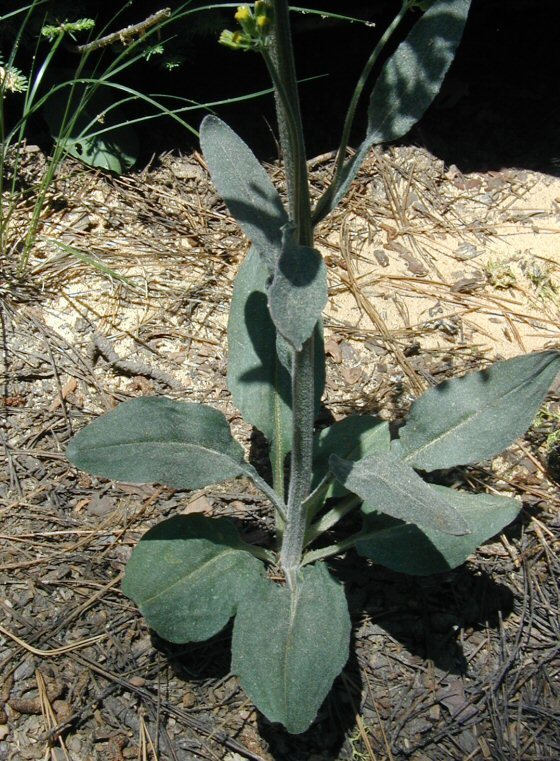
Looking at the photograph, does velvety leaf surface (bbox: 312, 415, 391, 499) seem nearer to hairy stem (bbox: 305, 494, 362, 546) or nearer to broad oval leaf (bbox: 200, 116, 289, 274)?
hairy stem (bbox: 305, 494, 362, 546)

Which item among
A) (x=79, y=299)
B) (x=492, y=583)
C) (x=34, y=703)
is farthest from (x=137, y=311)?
(x=492, y=583)

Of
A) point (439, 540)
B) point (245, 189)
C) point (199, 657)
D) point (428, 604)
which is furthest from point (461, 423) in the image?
point (199, 657)

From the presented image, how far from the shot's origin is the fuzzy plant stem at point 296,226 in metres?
1.22

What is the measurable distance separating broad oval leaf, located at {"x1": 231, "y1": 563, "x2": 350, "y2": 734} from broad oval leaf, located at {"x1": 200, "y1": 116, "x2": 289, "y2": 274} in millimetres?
795

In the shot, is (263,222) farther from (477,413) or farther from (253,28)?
(477,413)

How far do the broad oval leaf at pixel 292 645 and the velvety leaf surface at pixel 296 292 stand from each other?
0.80 metres

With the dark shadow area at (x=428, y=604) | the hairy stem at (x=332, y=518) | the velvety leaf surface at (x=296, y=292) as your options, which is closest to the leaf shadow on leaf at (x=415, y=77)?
the velvety leaf surface at (x=296, y=292)

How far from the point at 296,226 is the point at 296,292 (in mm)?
179

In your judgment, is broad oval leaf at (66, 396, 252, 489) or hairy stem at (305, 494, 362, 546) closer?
broad oval leaf at (66, 396, 252, 489)

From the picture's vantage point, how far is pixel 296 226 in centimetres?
136

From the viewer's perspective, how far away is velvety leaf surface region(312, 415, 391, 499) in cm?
203

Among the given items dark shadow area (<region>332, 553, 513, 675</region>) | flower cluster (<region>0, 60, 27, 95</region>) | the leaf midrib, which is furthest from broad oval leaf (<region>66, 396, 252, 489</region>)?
flower cluster (<region>0, 60, 27, 95</region>)

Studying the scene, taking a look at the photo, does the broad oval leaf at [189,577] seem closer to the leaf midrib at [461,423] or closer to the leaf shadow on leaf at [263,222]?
the leaf midrib at [461,423]

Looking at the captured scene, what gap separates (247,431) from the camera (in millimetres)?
2418
